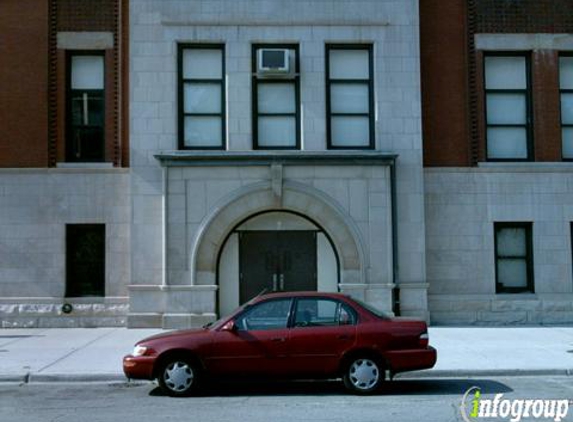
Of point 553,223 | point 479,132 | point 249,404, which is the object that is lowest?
point 249,404

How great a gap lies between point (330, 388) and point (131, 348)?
5.47 meters

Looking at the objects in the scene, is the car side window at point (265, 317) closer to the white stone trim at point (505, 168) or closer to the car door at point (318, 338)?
the car door at point (318, 338)

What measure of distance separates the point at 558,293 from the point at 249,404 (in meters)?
11.8

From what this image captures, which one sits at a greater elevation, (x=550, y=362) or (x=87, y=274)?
(x=87, y=274)

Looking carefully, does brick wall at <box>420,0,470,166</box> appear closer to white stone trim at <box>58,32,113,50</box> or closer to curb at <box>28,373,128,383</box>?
white stone trim at <box>58,32,113,50</box>

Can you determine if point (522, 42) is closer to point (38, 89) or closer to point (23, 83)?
point (38, 89)

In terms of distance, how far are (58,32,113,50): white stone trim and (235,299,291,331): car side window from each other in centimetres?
1108

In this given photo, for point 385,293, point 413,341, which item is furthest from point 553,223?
point 413,341

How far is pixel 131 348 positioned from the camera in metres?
15.8

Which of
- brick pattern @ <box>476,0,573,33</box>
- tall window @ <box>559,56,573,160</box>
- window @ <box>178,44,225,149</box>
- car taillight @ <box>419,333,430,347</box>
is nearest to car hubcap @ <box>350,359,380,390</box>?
car taillight @ <box>419,333,430,347</box>

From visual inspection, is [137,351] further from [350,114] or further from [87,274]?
[350,114]

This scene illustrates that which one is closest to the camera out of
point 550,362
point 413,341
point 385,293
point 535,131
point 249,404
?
point 249,404

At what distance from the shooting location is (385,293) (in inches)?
748

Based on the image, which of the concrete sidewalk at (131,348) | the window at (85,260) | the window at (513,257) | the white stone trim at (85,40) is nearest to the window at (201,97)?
the white stone trim at (85,40)
